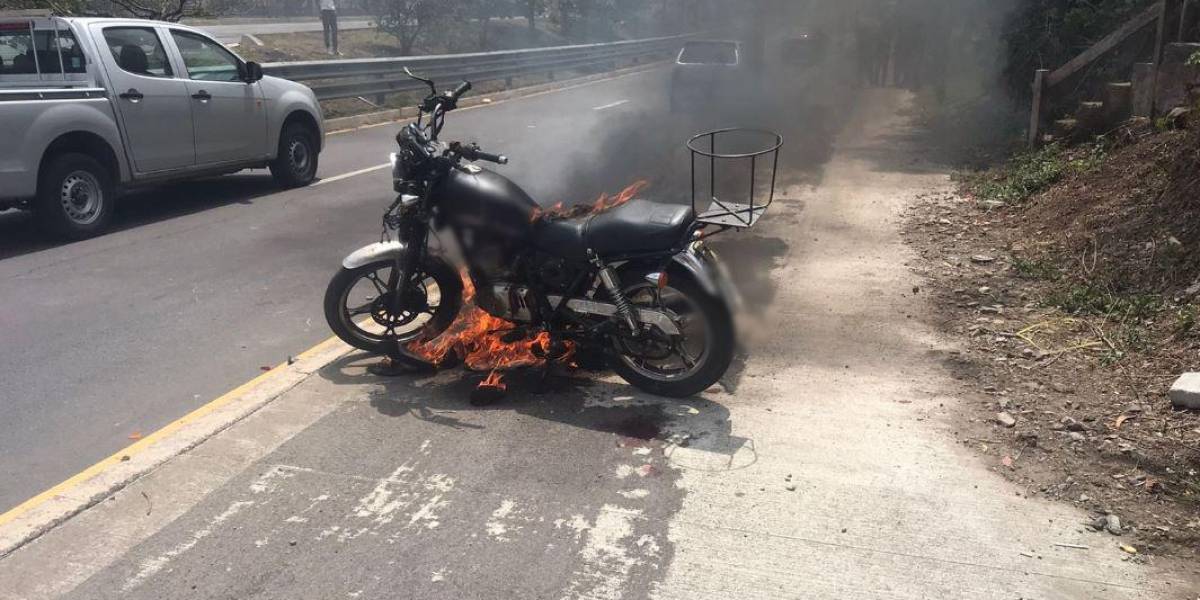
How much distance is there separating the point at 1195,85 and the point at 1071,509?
5.11m

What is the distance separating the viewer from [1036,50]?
12.2 m

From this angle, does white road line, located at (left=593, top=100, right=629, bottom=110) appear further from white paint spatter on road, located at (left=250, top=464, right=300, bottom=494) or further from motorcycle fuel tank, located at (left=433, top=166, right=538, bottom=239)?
white paint spatter on road, located at (left=250, top=464, right=300, bottom=494)

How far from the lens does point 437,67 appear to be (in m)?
19.9

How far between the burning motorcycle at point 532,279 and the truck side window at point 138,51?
505 cm

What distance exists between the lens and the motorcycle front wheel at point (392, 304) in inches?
197

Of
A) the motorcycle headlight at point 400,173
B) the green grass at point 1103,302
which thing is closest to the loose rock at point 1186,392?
the green grass at point 1103,302

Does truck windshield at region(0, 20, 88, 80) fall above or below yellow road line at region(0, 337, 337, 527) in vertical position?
above

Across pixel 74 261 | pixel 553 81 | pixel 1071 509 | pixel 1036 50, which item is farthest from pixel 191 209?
pixel 553 81

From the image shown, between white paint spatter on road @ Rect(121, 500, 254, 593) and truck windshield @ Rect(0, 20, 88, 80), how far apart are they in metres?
6.44

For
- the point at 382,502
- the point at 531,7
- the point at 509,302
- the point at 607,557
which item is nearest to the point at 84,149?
the point at 509,302

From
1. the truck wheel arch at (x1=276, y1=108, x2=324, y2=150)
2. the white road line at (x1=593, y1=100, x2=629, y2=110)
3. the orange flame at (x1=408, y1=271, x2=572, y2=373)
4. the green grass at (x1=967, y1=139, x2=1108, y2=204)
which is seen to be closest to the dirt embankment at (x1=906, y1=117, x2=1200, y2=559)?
the green grass at (x1=967, y1=139, x2=1108, y2=204)

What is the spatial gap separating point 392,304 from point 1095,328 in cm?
398

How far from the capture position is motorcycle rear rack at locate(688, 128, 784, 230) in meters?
4.79

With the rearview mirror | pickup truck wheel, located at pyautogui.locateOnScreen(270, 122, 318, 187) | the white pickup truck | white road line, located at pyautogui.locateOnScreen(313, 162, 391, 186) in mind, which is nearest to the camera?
the white pickup truck
